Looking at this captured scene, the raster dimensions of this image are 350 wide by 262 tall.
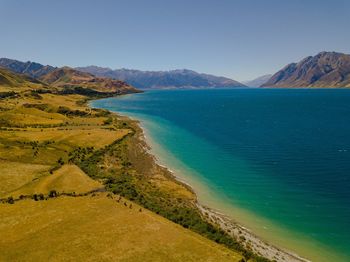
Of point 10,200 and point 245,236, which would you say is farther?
point 10,200

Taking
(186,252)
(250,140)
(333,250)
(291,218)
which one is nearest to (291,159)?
(250,140)

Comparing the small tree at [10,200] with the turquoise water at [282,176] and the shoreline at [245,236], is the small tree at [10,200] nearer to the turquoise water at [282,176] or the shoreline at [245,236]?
the shoreline at [245,236]

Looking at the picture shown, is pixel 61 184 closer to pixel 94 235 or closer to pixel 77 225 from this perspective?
pixel 77 225

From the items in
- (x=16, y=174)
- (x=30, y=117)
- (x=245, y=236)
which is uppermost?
(x=30, y=117)

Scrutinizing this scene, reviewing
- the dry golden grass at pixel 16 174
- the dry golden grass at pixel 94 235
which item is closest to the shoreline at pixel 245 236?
the dry golden grass at pixel 94 235

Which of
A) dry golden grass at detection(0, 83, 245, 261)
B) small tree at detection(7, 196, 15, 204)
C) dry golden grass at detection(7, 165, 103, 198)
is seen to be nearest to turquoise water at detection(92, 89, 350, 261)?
dry golden grass at detection(0, 83, 245, 261)

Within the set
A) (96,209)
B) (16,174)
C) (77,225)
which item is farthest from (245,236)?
(16,174)

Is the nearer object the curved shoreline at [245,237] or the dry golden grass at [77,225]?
the dry golden grass at [77,225]
